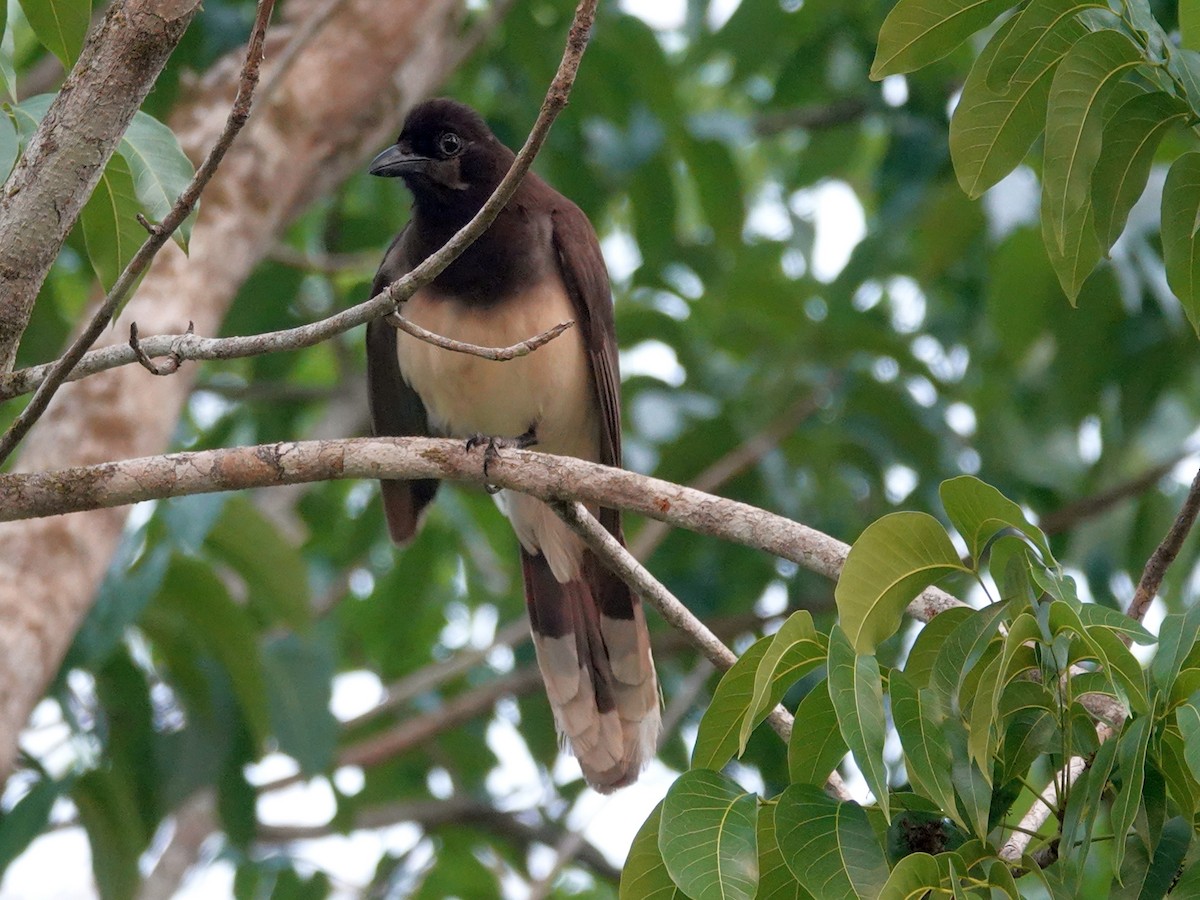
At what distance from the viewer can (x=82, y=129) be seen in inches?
98.5

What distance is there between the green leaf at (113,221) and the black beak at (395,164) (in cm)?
229

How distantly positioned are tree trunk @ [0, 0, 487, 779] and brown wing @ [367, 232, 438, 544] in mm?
566

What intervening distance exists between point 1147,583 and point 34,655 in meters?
3.28

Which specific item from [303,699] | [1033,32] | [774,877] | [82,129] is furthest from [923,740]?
[303,699]

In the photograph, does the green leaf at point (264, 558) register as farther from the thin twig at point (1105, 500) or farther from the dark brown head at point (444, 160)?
the thin twig at point (1105, 500)

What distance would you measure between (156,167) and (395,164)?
8.09 feet

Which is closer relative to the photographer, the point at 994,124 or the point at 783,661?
the point at 783,661

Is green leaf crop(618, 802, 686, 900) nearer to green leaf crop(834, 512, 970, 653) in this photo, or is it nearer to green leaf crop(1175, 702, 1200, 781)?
green leaf crop(834, 512, 970, 653)

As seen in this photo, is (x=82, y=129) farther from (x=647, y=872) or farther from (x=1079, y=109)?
(x=1079, y=109)

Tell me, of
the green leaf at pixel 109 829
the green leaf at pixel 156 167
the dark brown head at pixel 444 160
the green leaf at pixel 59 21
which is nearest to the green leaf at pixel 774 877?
the green leaf at pixel 156 167

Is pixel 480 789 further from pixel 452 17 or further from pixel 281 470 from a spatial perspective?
pixel 281 470

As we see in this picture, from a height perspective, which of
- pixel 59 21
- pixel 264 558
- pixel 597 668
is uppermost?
pixel 59 21

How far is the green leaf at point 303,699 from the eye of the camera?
565 centimetres

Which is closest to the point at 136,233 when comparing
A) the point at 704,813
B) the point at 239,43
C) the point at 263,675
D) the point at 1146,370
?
the point at 704,813
